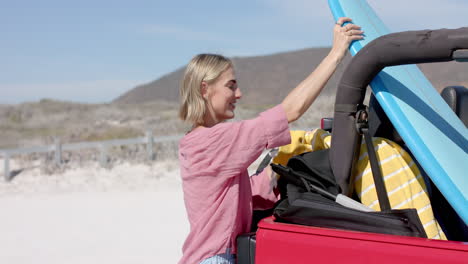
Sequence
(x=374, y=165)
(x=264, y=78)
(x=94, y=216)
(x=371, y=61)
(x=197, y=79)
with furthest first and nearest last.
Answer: (x=264, y=78), (x=94, y=216), (x=197, y=79), (x=374, y=165), (x=371, y=61)

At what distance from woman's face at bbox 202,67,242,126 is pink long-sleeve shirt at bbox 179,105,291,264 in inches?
5.6

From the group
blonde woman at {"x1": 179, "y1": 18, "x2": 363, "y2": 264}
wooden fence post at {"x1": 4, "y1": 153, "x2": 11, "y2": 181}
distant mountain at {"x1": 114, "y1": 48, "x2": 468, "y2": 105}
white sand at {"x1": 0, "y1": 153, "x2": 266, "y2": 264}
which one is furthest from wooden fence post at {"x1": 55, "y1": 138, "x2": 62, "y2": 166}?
distant mountain at {"x1": 114, "y1": 48, "x2": 468, "y2": 105}

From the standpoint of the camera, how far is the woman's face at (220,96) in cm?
A: 236

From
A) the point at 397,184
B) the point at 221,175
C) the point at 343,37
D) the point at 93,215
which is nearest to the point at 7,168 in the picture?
the point at 93,215

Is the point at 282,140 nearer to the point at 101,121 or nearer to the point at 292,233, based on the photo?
the point at 292,233

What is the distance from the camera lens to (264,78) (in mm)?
64812

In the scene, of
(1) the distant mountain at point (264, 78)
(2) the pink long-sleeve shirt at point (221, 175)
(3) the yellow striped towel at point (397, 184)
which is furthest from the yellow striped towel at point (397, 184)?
(1) the distant mountain at point (264, 78)

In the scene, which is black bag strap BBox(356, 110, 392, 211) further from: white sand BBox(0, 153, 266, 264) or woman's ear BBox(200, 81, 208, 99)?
white sand BBox(0, 153, 266, 264)

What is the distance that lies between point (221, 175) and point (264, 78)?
207ft

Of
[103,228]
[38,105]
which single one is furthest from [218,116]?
[38,105]

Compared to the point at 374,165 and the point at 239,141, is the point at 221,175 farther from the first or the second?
the point at 374,165

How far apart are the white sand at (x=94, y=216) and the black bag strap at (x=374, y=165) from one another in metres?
4.16

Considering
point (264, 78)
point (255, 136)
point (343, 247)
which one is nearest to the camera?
point (343, 247)

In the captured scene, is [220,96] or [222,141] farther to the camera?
[220,96]
